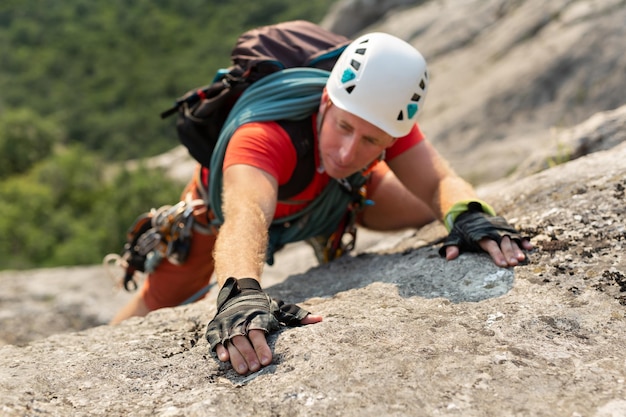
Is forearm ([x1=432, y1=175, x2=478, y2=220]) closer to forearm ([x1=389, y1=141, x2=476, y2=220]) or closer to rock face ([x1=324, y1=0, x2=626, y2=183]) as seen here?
forearm ([x1=389, y1=141, x2=476, y2=220])

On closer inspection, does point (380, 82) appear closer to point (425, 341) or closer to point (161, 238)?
point (425, 341)

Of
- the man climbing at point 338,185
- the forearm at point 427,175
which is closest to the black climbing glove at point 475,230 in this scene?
the man climbing at point 338,185

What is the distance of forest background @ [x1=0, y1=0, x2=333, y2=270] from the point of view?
25.7 m

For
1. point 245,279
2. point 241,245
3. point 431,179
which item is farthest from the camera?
point 431,179

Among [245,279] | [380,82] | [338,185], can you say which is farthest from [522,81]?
[245,279]

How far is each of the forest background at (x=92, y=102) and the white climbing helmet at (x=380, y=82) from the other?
19163 millimetres

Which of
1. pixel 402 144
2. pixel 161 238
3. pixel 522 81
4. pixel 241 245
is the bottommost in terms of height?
pixel 522 81

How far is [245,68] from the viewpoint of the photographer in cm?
339

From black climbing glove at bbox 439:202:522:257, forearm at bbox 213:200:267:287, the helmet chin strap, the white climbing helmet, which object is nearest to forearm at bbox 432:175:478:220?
black climbing glove at bbox 439:202:522:257

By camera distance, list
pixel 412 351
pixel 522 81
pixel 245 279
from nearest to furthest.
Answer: pixel 412 351 < pixel 245 279 < pixel 522 81

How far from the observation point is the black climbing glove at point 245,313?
6.92ft

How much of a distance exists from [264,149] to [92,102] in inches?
2071

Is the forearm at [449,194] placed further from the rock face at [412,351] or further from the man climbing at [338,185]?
the rock face at [412,351]

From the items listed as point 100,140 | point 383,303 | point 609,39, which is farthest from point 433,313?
point 100,140
